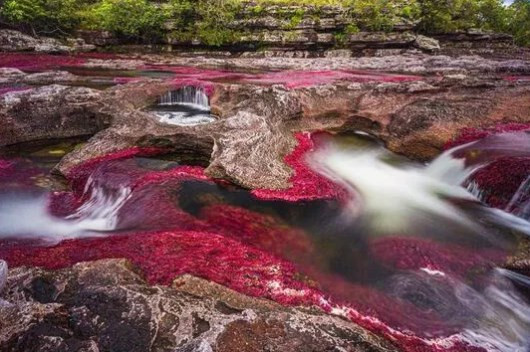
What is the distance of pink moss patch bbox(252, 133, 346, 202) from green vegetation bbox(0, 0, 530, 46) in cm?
3177

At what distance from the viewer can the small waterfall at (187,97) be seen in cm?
1897

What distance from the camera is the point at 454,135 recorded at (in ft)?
Result: 42.5

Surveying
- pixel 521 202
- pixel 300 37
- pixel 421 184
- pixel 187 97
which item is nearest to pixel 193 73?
pixel 187 97

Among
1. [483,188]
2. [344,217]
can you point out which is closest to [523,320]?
[344,217]

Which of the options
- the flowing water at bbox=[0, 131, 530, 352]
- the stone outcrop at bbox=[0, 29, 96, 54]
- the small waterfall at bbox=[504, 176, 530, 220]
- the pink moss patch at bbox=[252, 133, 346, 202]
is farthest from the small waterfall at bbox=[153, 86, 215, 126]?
the stone outcrop at bbox=[0, 29, 96, 54]

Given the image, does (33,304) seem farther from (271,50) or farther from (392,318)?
(271,50)

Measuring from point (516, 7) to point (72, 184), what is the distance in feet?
197

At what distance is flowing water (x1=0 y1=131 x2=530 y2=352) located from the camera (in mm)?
6188

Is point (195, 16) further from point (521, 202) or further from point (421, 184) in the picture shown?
point (521, 202)

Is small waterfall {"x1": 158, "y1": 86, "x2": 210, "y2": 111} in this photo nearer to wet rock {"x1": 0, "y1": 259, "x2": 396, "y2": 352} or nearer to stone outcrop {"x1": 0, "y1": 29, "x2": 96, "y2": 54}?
wet rock {"x1": 0, "y1": 259, "x2": 396, "y2": 352}

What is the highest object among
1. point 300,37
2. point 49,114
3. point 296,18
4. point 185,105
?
point 296,18

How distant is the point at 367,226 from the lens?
28.3ft

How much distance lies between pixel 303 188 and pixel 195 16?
3604 centimetres

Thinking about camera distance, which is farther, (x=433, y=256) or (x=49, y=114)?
(x=49, y=114)
